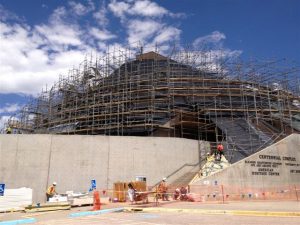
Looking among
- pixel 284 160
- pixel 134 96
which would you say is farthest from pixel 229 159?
pixel 134 96

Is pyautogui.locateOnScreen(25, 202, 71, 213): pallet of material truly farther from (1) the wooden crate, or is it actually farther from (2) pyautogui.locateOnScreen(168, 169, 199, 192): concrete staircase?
(2) pyautogui.locateOnScreen(168, 169, 199, 192): concrete staircase

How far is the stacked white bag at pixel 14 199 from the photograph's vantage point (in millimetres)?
16969

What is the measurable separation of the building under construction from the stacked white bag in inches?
542

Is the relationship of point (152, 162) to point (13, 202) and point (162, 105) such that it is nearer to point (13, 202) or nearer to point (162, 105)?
point (162, 105)

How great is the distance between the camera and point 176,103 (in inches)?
1292

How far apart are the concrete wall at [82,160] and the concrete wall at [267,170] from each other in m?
5.63

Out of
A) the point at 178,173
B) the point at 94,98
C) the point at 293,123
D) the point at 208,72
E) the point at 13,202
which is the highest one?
the point at 208,72

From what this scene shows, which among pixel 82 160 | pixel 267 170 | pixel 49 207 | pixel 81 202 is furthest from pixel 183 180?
pixel 49 207

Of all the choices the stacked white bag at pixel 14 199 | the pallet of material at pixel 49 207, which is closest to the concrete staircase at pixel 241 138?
the pallet of material at pixel 49 207

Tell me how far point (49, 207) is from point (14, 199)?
2702 millimetres

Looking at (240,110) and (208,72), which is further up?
(208,72)

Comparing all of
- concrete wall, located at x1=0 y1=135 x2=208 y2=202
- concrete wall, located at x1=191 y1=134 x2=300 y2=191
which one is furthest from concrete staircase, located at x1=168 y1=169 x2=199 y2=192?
concrete wall, located at x1=191 y1=134 x2=300 y2=191

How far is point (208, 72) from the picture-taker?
3619cm

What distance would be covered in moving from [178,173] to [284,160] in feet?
26.3
